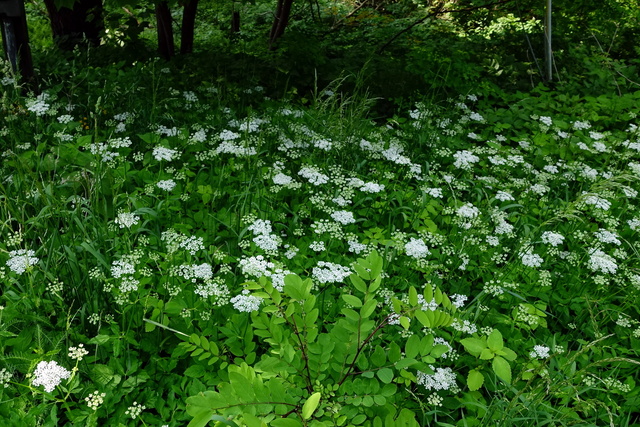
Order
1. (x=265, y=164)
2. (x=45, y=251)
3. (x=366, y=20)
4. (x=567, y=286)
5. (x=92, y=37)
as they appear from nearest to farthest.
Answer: (x=45, y=251) → (x=567, y=286) → (x=265, y=164) → (x=92, y=37) → (x=366, y=20)

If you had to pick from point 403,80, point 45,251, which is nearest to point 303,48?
point 403,80

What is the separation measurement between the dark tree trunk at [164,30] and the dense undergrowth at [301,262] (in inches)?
25.3

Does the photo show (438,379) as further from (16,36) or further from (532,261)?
(16,36)

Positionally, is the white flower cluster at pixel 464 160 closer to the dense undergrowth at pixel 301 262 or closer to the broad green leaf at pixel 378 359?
the dense undergrowth at pixel 301 262

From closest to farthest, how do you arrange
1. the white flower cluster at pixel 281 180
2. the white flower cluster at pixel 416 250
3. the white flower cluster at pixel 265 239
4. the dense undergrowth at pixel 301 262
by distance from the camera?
the dense undergrowth at pixel 301 262
the white flower cluster at pixel 265 239
the white flower cluster at pixel 416 250
the white flower cluster at pixel 281 180

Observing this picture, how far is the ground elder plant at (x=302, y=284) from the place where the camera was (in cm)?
158

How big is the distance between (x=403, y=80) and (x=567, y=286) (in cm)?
321

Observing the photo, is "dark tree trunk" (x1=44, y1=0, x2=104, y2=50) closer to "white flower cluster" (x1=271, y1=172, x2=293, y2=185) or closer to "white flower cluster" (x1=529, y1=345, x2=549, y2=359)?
"white flower cluster" (x1=271, y1=172, x2=293, y2=185)

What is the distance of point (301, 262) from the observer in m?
2.54

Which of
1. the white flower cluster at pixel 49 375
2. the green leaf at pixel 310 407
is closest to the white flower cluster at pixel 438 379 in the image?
the green leaf at pixel 310 407

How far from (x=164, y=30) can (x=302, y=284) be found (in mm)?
4947

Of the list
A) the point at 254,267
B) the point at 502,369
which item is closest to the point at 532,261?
the point at 502,369

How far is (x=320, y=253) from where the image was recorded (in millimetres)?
2686

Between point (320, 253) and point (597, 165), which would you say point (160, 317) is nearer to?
point (320, 253)
